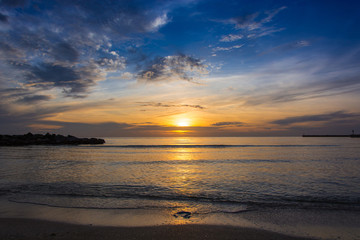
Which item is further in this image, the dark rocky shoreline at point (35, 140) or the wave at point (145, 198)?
the dark rocky shoreline at point (35, 140)

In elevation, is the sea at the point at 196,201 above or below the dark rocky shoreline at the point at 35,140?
below

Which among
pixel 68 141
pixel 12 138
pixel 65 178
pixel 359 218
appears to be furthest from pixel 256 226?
pixel 12 138

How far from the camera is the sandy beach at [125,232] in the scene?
255 inches

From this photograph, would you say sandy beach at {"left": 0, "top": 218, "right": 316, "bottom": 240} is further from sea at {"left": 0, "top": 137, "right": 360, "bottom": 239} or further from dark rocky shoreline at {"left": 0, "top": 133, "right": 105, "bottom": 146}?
dark rocky shoreline at {"left": 0, "top": 133, "right": 105, "bottom": 146}

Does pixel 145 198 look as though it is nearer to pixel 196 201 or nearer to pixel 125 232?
pixel 196 201

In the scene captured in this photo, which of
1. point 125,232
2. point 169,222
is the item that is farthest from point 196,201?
point 125,232

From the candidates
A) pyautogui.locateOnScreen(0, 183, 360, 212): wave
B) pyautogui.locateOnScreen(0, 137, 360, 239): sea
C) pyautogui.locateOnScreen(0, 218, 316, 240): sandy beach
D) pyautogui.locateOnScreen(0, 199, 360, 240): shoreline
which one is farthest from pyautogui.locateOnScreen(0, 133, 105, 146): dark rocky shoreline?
pyautogui.locateOnScreen(0, 218, 316, 240): sandy beach

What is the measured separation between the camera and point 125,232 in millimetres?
6793

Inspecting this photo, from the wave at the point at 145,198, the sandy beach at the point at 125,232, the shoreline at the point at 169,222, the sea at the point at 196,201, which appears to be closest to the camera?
the sandy beach at the point at 125,232

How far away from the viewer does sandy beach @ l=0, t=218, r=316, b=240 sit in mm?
6473

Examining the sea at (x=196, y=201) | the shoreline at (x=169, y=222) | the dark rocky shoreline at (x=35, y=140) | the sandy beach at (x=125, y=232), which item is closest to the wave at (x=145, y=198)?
the sea at (x=196, y=201)

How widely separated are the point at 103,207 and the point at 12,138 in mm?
73508

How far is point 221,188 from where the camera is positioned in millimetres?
13164

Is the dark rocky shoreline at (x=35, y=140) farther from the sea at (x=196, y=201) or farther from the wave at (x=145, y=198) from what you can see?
the wave at (x=145, y=198)
